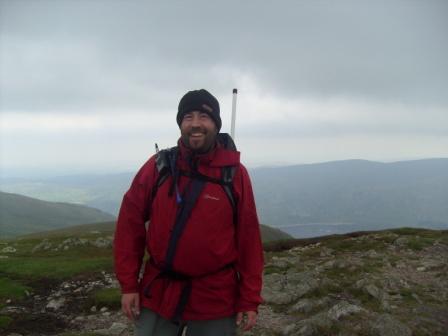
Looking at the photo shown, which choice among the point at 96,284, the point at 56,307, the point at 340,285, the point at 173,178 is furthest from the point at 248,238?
the point at 96,284

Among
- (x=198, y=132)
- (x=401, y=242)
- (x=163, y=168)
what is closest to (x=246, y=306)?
(x=163, y=168)

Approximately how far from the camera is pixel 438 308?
14.3 metres

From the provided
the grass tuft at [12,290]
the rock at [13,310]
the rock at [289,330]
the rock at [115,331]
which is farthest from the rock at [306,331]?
the grass tuft at [12,290]

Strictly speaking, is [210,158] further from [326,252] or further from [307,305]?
[326,252]

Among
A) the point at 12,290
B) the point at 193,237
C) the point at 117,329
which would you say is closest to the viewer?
the point at 193,237

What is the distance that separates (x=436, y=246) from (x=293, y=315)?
19781mm

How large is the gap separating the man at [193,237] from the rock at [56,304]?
535 inches

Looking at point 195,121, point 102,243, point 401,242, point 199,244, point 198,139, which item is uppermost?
point 195,121

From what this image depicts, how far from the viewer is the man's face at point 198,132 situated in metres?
6.20

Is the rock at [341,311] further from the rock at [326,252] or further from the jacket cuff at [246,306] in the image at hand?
the rock at [326,252]

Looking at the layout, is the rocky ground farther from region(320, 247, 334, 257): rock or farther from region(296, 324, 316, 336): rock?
region(320, 247, 334, 257): rock

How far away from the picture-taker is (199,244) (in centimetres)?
602

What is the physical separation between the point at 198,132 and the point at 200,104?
18.6 inches

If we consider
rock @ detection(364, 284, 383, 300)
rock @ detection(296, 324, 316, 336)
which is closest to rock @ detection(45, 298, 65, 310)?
rock @ detection(296, 324, 316, 336)
